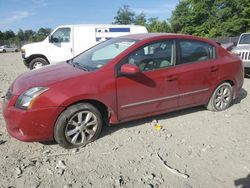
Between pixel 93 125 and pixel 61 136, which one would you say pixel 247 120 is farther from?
pixel 61 136

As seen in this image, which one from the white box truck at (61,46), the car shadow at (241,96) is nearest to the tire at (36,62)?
the white box truck at (61,46)

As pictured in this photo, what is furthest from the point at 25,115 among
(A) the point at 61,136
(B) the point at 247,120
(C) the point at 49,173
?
(B) the point at 247,120

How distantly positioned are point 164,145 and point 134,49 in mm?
1584

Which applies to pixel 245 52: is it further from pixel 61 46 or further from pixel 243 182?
pixel 243 182

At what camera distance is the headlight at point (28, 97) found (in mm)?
3842

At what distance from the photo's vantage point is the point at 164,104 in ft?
16.2

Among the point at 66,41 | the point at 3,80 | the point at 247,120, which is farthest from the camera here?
the point at 66,41

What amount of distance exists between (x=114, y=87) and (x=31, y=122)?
129 cm

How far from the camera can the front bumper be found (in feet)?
12.6

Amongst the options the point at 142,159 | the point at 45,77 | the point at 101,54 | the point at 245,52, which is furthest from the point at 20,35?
the point at 142,159

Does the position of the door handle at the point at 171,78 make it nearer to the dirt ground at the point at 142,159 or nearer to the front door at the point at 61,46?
the dirt ground at the point at 142,159

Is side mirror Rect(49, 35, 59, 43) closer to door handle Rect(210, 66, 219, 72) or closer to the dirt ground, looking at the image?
the dirt ground

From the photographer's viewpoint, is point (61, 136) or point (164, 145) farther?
point (164, 145)

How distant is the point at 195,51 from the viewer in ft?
17.4
